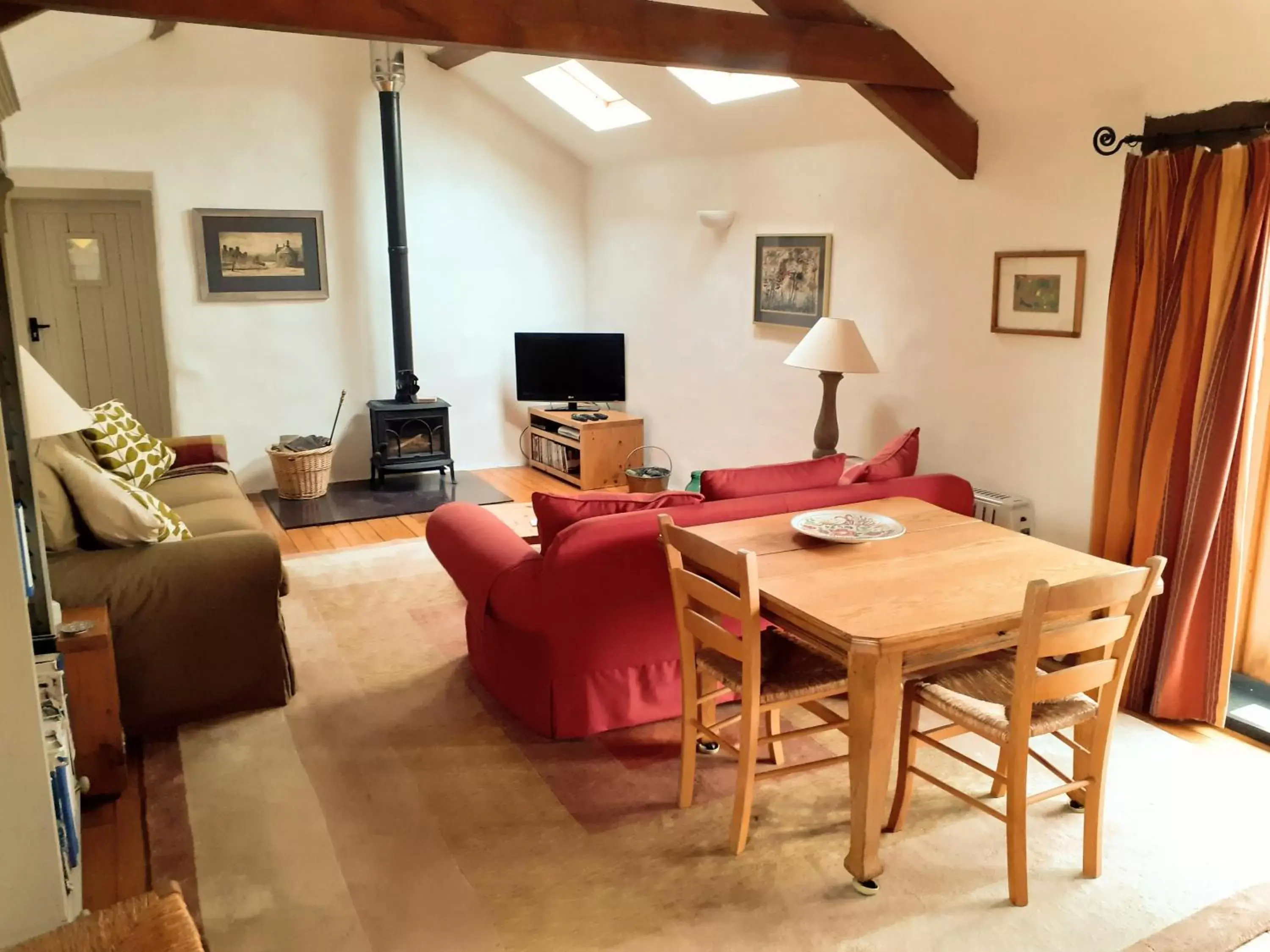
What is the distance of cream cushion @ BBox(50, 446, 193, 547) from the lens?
3000 mm

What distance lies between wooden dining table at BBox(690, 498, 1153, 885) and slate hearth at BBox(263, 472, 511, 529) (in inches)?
136

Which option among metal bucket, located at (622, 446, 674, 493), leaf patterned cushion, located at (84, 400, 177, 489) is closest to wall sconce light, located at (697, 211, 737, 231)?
metal bucket, located at (622, 446, 674, 493)

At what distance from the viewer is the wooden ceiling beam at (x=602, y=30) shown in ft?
9.42

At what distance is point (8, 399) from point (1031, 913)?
110 inches

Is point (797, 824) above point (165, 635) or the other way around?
the other way around

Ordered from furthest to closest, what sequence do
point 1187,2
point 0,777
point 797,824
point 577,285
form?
point 577,285
point 1187,2
point 797,824
point 0,777

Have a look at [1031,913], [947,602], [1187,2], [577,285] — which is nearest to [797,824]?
[1031,913]

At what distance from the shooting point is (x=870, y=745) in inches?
90.3

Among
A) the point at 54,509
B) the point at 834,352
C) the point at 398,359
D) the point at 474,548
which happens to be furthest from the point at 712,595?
the point at 398,359

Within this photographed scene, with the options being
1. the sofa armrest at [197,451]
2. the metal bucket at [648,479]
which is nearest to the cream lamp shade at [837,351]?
the metal bucket at [648,479]

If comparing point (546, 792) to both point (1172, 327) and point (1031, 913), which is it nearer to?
point (1031, 913)

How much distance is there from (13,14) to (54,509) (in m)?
1.44

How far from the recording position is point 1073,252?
363 cm

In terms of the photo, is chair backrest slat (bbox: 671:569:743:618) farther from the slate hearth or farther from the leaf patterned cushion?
the slate hearth
